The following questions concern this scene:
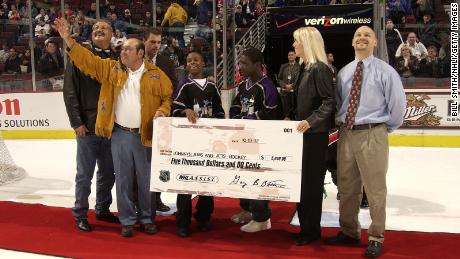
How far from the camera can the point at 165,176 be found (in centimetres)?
379

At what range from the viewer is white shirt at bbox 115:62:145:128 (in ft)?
12.5

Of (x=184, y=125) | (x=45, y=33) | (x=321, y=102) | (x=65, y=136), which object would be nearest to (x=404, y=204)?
(x=321, y=102)

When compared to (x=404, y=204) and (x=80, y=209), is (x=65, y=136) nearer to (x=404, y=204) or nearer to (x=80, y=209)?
(x=80, y=209)

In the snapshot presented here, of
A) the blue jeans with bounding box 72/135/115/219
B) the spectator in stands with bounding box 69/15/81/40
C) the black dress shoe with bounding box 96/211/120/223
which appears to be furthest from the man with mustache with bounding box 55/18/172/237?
the spectator in stands with bounding box 69/15/81/40

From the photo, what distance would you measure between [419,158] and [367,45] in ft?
13.7

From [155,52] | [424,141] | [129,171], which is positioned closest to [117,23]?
[424,141]

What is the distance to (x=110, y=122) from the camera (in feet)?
12.5

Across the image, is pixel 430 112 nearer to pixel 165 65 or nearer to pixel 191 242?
pixel 165 65

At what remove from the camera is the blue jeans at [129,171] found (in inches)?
151

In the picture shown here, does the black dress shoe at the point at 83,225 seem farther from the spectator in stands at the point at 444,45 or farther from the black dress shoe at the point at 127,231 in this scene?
the spectator in stands at the point at 444,45

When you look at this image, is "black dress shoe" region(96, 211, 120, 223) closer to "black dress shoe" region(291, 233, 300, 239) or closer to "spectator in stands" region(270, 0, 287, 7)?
"black dress shoe" region(291, 233, 300, 239)

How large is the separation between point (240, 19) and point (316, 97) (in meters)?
8.24

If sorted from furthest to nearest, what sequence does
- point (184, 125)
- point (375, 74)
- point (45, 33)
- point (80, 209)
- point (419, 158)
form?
point (45, 33) < point (419, 158) < point (80, 209) < point (184, 125) < point (375, 74)

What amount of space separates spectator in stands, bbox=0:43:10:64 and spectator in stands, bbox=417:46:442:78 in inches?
284
